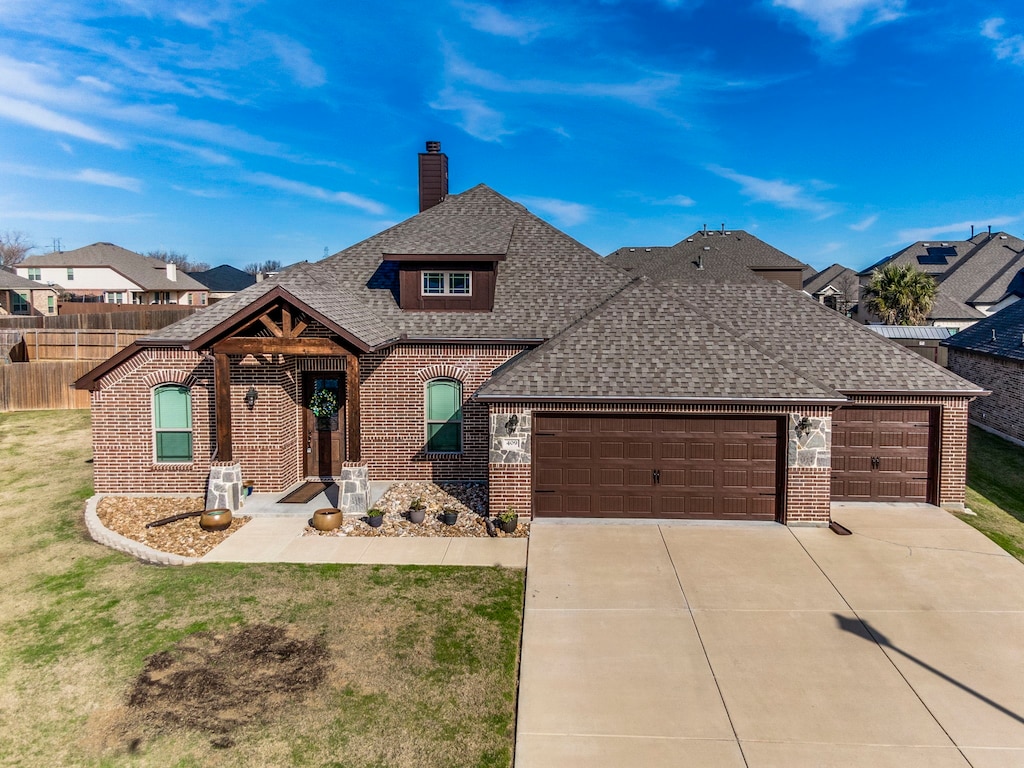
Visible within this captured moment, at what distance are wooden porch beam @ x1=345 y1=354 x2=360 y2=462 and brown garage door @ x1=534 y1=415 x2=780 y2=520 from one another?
12.3 feet

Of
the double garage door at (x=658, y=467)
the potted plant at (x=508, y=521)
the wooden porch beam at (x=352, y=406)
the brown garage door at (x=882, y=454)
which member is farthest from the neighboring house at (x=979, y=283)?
the wooden porch beam at (x=352, y=406)

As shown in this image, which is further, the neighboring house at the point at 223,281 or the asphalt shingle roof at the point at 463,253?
the neighboring house at the point at 223,281

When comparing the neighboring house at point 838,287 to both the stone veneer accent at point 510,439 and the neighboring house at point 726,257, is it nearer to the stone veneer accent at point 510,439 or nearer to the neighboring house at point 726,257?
the neighboring house at point 726,257

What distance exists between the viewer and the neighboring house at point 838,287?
5924cm

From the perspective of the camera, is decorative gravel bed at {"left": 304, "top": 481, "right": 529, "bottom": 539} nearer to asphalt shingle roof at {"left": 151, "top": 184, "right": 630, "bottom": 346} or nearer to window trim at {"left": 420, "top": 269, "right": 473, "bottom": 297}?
asphalt shingle roof at {"left": 151, "top": 184, "right": 630, "bottom": 346}

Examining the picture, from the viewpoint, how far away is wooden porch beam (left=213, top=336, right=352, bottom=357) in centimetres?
1277

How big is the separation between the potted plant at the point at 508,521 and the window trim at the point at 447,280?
6.39 m

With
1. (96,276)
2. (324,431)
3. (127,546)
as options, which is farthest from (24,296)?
(127,546)

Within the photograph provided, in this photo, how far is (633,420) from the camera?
1245 centimetres

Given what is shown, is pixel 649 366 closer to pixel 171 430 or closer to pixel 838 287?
pixel 171 430

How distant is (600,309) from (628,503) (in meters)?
4.53

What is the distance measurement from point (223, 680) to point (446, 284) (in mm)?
10934

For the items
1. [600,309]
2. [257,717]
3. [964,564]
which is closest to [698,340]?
[600,309]

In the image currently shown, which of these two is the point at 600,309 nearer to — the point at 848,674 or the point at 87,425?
the point at 848,674
